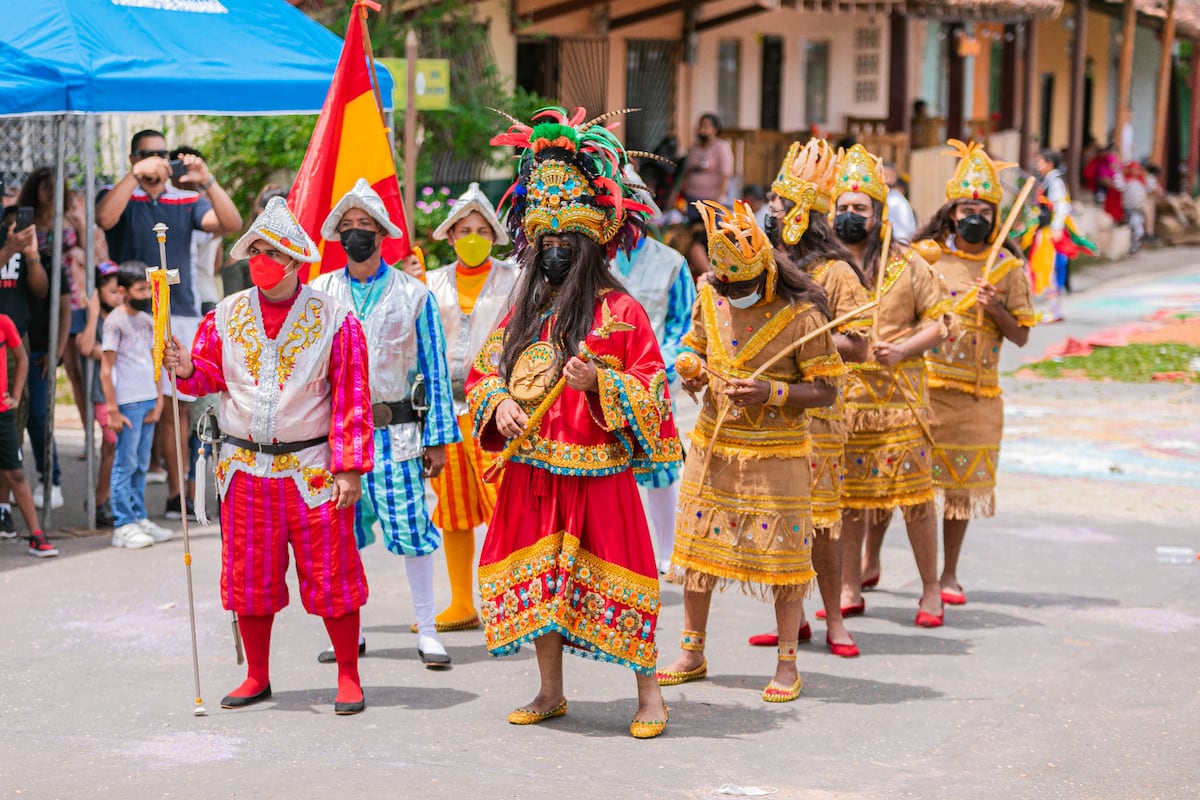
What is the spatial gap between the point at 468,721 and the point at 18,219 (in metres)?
4.35

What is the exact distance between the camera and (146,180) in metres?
9.41

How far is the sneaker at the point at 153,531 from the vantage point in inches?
358

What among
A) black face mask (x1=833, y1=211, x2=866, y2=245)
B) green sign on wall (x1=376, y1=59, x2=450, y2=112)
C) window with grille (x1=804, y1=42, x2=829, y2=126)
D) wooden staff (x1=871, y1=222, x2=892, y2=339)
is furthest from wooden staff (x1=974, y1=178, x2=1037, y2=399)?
window with grille (x1=804, y1=42, x2=829, y2=126)

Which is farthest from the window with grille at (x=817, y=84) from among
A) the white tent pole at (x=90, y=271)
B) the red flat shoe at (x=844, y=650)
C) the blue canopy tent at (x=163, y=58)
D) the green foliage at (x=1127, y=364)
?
the red flat shoe at (x=844, y=650)

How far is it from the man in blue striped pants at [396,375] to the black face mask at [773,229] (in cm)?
139

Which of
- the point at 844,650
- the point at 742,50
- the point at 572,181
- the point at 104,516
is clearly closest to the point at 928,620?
the point at 844,650

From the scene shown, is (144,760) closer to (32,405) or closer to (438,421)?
(438,421)

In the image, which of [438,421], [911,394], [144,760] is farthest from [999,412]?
[144,760]

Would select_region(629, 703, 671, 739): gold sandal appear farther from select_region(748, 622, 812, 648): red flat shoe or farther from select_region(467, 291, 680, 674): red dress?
select_region(748, 622, 812, 648): red flat shoe

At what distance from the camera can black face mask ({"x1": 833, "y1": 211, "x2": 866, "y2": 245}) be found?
7.18 metres

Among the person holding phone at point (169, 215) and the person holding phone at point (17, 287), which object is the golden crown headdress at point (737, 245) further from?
the person holding phone at point (17, 287)

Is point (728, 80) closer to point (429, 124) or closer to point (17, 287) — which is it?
point (429, 124)

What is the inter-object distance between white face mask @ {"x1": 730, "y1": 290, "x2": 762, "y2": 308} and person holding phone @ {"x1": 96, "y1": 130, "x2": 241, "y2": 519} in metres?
4.01

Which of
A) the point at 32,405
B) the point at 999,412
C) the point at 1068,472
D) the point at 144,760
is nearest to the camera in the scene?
the point at 144,760
